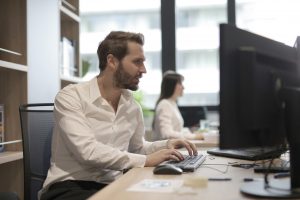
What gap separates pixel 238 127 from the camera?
1104mm

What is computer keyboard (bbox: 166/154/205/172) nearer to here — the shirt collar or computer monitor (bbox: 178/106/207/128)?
the shirt collar

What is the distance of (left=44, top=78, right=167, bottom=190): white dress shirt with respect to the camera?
1628mm

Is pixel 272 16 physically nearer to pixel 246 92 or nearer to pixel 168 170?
pixel 168 170

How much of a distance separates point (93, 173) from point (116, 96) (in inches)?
A: 16.7

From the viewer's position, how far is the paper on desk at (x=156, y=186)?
3.83 feet

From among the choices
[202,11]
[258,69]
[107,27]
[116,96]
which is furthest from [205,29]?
[258,69]

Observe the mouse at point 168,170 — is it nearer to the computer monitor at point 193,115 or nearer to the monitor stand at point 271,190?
the monitor stand at point 271,190

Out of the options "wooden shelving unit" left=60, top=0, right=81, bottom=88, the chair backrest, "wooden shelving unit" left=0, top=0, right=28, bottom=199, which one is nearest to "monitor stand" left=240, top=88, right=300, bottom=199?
the chair backrest

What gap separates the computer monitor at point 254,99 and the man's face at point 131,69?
0.92 meters

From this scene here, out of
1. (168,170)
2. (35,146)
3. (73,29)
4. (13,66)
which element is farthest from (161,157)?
(73,29)

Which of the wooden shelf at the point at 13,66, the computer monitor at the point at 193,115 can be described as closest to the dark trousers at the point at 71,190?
the wooden shelf at the point at 13,66

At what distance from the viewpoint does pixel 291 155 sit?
46.7 inches

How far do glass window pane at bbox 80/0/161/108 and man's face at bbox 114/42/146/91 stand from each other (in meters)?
3.09

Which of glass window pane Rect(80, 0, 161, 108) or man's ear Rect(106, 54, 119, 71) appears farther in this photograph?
glass window pane Rect(80, 0, 161, 108)
